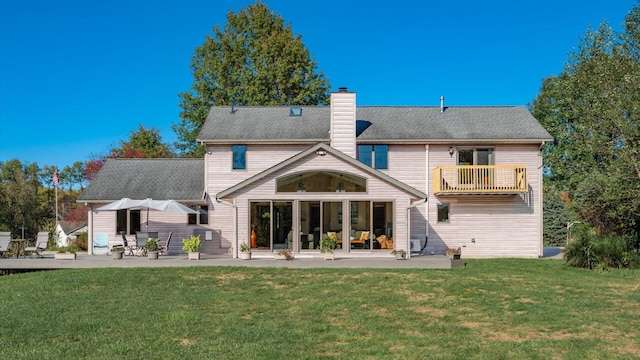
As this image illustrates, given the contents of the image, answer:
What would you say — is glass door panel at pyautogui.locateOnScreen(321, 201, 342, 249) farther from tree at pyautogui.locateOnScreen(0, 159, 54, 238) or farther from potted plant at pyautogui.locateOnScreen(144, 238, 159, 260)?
tree at pyautogui.locateOnScreen(0, 159, 54, 238)

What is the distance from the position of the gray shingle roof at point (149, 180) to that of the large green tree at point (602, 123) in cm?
1461

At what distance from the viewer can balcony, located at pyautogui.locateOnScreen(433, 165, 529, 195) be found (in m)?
23.7

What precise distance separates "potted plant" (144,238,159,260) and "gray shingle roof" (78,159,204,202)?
11.6 feet

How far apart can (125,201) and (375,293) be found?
12524mm

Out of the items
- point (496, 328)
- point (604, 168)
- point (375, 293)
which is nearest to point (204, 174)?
point (375, 293)

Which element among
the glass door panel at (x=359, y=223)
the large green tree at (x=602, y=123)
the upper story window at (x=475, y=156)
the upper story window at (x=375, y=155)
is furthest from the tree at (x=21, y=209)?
the large green tree at (x=602, y=123)

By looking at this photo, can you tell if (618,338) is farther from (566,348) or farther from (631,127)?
(631,127)

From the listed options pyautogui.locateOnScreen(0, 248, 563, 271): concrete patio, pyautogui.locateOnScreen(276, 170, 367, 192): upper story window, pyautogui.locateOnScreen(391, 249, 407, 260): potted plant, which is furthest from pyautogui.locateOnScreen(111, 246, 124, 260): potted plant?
pyautogui.locateOnScreen(391, 249, 407, 260): potted plant

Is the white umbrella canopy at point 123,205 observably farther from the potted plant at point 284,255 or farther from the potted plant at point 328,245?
the potted plant at point 328,245

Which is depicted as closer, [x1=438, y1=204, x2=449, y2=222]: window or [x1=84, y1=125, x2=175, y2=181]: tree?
[x1=438, y1=204, x2=449, y2=222]: window

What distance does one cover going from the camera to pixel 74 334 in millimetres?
9812

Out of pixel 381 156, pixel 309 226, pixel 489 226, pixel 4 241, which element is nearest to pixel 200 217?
pixel 309 226

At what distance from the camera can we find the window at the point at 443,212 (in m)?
24.6

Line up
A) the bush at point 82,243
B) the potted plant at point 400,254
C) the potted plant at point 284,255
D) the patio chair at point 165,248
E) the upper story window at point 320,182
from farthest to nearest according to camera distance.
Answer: the bush at point 82,243
the patio chair at point 165,248
the upper story window at point 320,182
the potted plant at point 400,254
the potted plant at point 284,255
